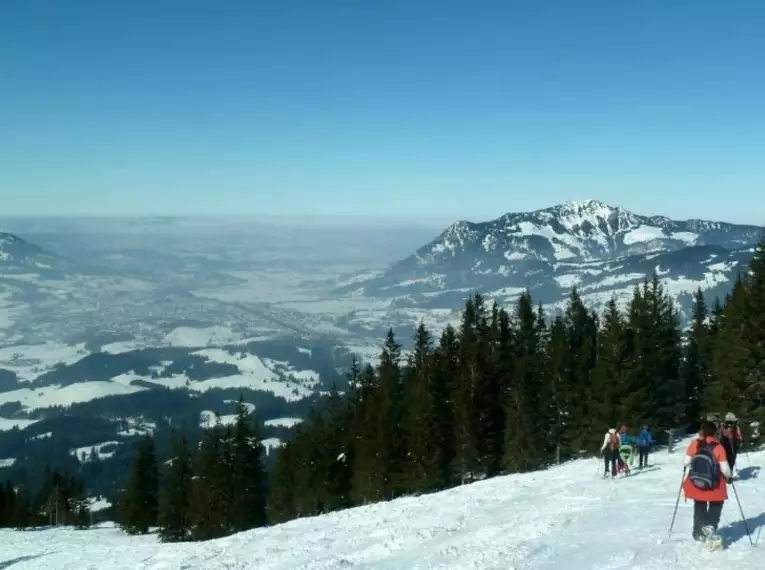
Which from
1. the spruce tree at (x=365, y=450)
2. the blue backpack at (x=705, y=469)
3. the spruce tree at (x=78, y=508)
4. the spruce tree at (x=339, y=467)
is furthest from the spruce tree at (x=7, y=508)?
the blue backpack at (x=705, y=469)

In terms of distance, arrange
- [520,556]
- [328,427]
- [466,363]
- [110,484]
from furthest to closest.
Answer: [110,484]
[328,427]
[466,363]
[520,556]

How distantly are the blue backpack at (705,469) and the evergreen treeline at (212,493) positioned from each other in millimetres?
47726

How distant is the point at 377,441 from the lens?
4938cm

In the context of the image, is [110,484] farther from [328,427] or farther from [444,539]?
[444,539]

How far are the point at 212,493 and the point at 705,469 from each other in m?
48.8

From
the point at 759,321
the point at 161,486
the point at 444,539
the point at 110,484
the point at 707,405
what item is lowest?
the point at 110,484

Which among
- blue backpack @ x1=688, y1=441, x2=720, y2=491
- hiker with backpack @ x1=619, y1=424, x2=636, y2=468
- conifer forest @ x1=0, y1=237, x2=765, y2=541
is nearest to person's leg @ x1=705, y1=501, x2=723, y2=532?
blue backpack @ x1=688, y1=441, x2=720, y2=491

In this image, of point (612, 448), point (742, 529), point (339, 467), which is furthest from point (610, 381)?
point (742, 529)

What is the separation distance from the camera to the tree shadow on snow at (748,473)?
22767 mm

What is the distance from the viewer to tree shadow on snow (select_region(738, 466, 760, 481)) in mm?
22767

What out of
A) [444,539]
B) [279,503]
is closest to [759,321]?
[444,539]

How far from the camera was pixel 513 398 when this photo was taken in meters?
47.9

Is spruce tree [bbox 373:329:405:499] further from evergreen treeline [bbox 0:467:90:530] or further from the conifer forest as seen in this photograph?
evergreen treeline [bbox 0:467:90:530]

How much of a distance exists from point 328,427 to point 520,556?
142ft
